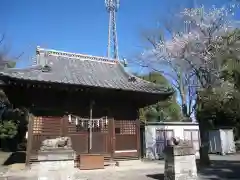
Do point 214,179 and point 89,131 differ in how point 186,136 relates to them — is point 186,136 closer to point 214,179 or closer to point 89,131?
point 89,131

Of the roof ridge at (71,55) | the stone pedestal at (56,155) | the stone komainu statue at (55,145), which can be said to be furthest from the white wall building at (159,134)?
the stone pedestal at (56,155)

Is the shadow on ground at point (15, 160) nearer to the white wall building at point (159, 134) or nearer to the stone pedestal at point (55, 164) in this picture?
the white wall building at point (159, 134)

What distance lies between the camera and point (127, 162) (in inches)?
606

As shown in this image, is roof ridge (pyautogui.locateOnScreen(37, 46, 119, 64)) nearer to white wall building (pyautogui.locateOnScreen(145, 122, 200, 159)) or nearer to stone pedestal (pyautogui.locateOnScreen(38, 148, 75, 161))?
white wall building (pyautogui.locateOnScreen(145, 122, 200, 159))

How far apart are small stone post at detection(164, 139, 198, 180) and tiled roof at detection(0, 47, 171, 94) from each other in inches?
245

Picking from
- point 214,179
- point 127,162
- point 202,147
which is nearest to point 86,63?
point 127,162

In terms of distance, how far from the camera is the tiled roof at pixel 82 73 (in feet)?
47.0

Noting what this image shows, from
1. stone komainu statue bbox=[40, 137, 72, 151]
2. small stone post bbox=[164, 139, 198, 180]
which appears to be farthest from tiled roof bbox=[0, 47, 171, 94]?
small stone post bbox=[164, 139, 198, 180]

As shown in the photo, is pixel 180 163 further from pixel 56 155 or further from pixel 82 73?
pixel 82 73

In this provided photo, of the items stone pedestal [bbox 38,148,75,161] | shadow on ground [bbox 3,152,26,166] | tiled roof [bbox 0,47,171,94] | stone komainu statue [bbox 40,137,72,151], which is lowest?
shadow on ground [bbox 3,152,26,166]

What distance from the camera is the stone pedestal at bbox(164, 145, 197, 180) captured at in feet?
29.7

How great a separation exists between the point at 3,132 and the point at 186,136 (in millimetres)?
17255

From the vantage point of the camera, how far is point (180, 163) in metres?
9.15

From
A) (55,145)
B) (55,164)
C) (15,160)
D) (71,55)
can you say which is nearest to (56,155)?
(55,164)
